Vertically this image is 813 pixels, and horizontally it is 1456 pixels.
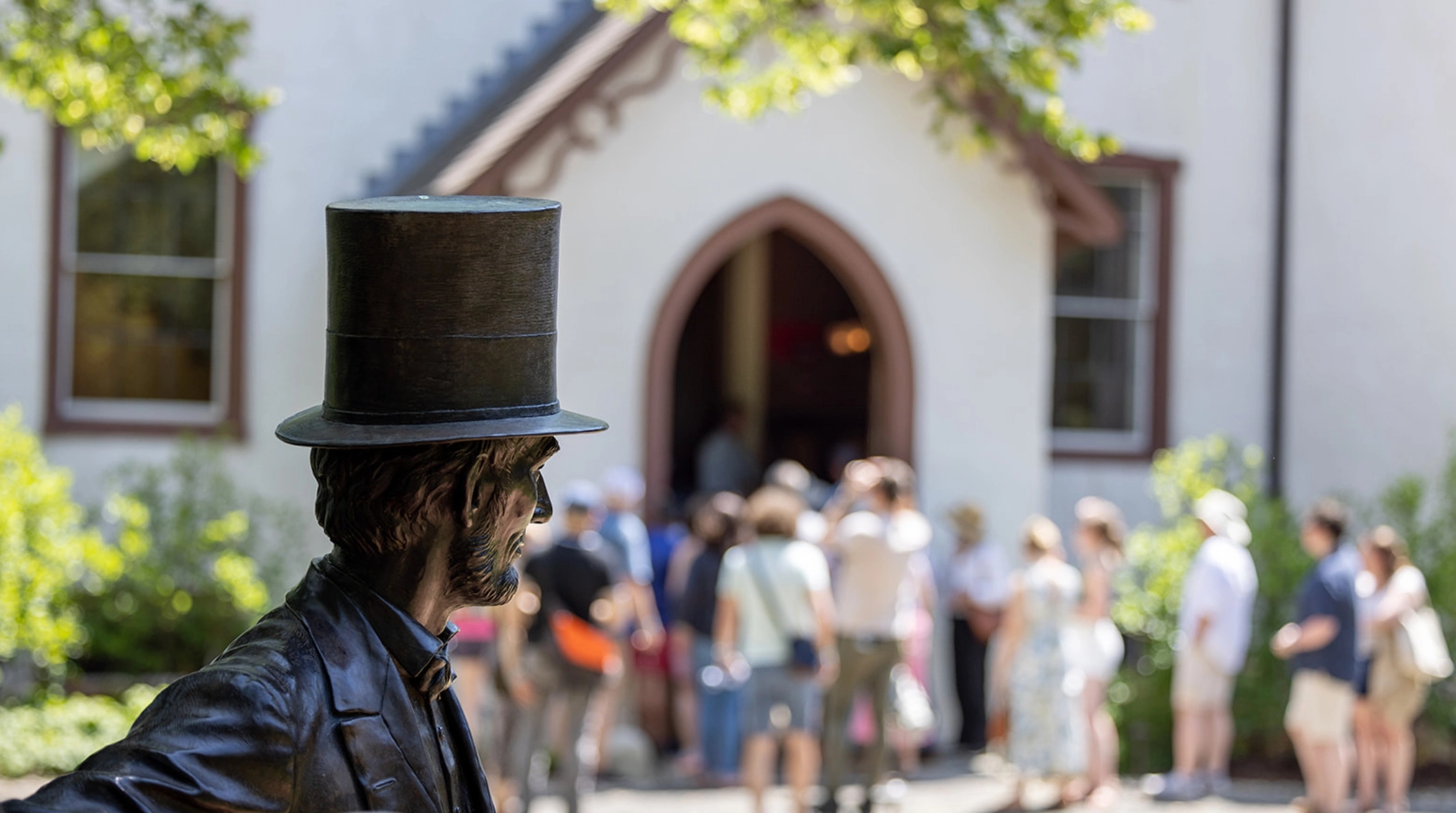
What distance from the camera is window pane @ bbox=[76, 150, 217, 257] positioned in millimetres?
12180

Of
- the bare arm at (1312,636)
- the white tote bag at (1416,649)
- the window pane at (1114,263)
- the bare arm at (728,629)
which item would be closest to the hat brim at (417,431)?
the bare arm at (728,629)

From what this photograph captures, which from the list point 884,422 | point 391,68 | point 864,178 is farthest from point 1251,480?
point 391,68

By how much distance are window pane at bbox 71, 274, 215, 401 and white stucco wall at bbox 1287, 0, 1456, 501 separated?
29.5 feet

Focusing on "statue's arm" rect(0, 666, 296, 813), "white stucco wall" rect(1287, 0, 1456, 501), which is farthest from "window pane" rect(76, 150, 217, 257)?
"statue's arm" rect(0, 666, 296, 813)

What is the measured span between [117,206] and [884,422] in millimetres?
5598

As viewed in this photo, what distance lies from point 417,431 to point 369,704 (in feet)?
1.09

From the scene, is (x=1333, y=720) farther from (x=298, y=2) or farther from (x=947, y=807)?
(x=298, y=2)

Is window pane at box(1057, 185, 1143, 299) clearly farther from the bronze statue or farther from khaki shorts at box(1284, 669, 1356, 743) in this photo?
the bronze statue

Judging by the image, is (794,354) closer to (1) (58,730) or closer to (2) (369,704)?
(1) (58,730)

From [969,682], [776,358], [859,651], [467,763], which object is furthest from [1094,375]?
[467,763]

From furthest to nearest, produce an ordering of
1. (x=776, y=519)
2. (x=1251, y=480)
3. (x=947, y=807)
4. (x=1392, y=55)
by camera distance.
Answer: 1. (x=1392, y=55)
2. (x=1251, y=480)
3. (x=947, y=807)
4. (x=776, y=519)

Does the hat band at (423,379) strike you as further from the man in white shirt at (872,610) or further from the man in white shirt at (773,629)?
the man in white shirt at (872,610)

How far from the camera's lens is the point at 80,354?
12.3m

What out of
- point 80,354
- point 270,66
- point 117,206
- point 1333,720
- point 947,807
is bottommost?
point 947,807
